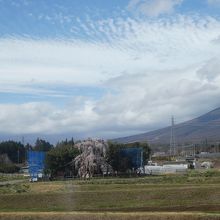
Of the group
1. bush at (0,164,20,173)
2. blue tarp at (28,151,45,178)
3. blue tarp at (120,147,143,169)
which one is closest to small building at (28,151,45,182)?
blue tarp at (28,151,45,178)

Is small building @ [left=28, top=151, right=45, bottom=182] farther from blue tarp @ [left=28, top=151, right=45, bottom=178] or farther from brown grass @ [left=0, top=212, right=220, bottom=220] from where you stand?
brown grass @ [left=0, top=212, right=220, bottom=220]

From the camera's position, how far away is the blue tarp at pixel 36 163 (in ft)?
347

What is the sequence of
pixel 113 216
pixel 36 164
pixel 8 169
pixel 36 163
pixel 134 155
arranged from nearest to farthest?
pixel 113 216, pixel 36 164, pixel 36 163, pixel 134 155, pixel 8 169

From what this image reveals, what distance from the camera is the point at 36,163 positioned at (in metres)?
108

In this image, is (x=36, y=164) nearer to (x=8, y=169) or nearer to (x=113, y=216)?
(x=8, y=169)

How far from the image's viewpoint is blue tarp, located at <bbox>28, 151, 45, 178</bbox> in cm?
10569

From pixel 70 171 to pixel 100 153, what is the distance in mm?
6707

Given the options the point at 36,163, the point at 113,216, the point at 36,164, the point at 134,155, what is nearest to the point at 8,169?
the point at 36,163

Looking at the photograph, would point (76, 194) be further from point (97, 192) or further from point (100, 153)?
point (100, 153)

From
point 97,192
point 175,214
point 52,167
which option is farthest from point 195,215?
point 52,167

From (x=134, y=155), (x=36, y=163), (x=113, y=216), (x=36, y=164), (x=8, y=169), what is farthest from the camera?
(x=8, y=169)

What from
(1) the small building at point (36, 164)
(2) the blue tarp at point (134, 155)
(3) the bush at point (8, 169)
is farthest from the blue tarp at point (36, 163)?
(3) the bush at point (8, 169)

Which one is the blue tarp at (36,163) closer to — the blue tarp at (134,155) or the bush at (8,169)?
the blue tarp at (134,155)

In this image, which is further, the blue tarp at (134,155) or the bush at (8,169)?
the bush at (8,169)
